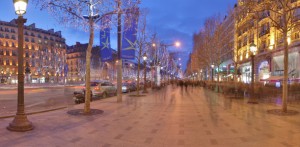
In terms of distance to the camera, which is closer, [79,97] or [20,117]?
[20,117]

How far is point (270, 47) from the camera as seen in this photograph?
46219 millimetres

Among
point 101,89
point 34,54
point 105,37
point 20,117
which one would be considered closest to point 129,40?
point 105,37

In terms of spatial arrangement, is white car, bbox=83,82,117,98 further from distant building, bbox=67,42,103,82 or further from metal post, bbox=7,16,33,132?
distant building, bbox=67,42,103,82

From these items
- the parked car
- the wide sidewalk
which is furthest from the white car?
the wide sidewalk

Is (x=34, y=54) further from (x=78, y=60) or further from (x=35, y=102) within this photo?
(x=35, y=102)

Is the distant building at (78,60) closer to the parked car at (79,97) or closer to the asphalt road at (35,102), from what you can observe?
the asphalt road at (35,102)

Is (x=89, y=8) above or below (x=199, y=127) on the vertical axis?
above

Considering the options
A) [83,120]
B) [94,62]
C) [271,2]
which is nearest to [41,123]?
[83,120]

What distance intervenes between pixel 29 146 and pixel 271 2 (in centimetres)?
1288

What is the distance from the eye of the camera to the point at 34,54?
10762cm

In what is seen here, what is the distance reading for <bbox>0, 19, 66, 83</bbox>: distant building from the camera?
97.4 meters

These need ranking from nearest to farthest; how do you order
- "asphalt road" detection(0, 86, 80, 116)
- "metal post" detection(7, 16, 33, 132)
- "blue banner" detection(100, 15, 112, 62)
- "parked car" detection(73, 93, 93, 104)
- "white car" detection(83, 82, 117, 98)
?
1. "metal post" detection(7, 16, 33, 132)
2. "blue banner" detection(100, 15, 112, 62)
3. "asphalt road" detection(0, 86, 80, 116)
4. "parked car" detection(73, 93, 93, 104)
5. "white car" detection(83, 82, 117, 98)

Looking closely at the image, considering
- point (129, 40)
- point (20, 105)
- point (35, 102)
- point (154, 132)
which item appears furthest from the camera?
point (35, 102)

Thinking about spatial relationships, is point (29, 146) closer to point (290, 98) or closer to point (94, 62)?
point (290, 98)
